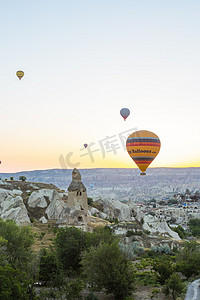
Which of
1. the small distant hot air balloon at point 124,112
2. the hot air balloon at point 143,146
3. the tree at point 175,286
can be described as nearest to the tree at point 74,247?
the tree at point 175,286

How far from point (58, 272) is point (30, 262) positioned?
3254 mm

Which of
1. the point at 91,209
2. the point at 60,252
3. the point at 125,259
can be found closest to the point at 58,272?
the point at 60,252

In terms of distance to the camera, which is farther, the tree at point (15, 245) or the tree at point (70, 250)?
the tree at point (70, 250)

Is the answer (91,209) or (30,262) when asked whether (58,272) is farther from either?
(91,209)

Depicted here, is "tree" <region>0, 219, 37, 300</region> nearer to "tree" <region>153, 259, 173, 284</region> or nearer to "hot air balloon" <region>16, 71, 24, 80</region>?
"tree" <region>153, 259, 173, 284</region>

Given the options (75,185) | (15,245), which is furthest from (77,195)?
(15,245)

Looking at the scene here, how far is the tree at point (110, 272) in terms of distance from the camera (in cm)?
1966

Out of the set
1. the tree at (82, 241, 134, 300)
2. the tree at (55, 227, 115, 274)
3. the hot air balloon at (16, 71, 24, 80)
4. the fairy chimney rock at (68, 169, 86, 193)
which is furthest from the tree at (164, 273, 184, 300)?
the hot air balloon at (16, 71, 24, 80)

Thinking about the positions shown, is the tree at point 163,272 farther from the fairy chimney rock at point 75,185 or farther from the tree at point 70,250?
the fairy chimney rock at point 75,185

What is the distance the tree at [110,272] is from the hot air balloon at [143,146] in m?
19.7

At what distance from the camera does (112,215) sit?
59.2m

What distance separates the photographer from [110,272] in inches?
788

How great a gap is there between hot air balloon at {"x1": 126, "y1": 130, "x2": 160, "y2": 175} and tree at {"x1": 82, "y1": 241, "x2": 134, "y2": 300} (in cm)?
1975

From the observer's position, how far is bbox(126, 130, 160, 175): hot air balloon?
39062 mm
